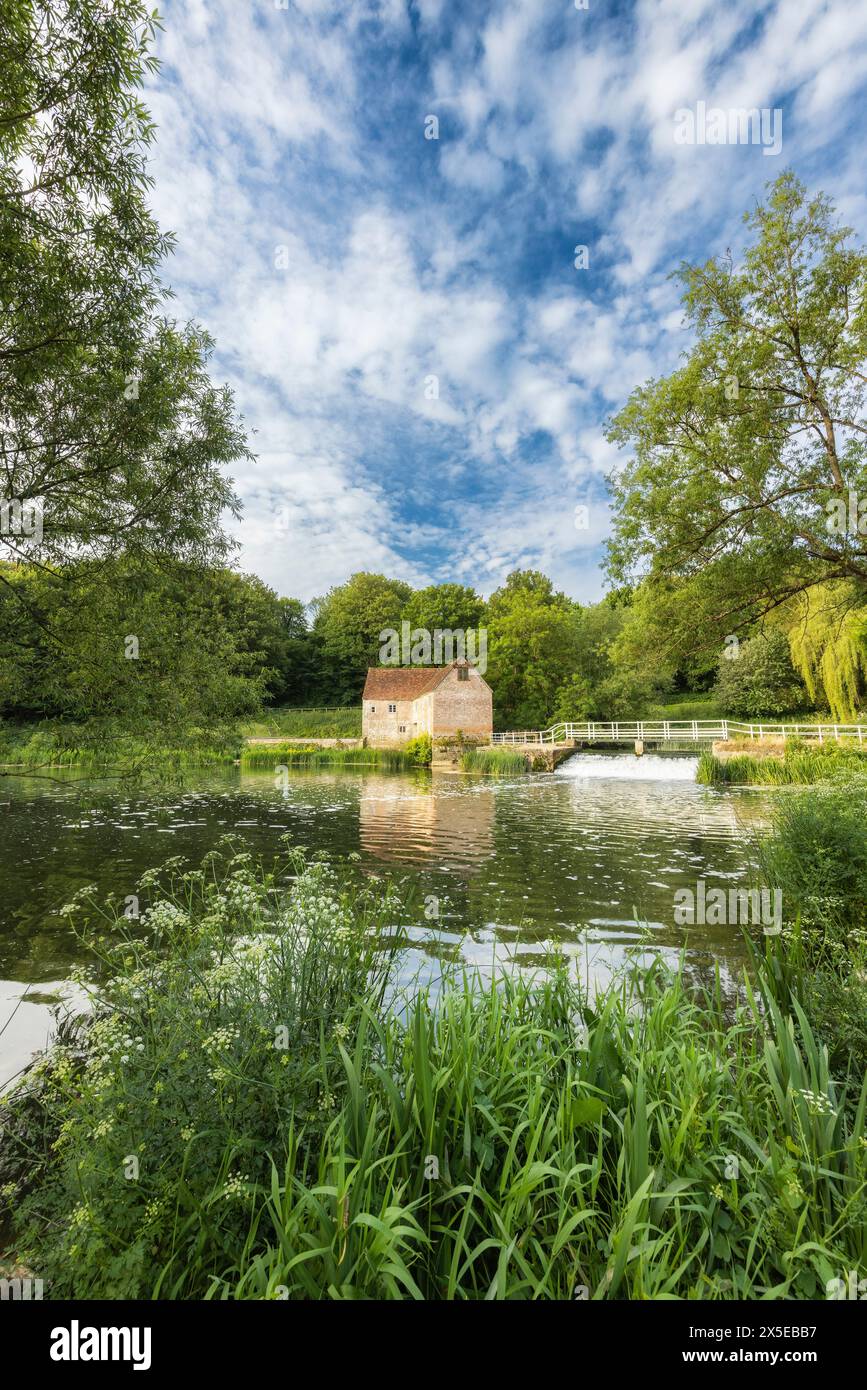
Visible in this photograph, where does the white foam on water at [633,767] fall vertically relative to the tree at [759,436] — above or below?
below

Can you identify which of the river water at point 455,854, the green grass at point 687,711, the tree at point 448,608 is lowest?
the river water at point 455,854

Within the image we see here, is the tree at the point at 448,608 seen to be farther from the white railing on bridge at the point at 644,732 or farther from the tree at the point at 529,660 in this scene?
the white railing on bridge at the point at 644,732

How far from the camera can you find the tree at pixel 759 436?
11.2m

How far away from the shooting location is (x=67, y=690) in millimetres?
7008

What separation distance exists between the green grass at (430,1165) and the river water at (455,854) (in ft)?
4.01

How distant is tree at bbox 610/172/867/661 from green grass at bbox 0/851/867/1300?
11.0 m

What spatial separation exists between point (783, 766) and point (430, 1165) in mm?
21475

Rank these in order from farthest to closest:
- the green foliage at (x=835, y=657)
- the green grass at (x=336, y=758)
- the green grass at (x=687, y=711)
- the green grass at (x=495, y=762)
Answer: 1. the green grass at (x=687, y=711)
2. the green grass at (x=336, y=758)
3. the green grass at (x=495, y=762)
4. the green foliage at (x=835, y=657)

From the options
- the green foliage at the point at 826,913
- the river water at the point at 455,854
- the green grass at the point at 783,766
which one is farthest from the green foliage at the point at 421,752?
the green foliage at the point at 826,913

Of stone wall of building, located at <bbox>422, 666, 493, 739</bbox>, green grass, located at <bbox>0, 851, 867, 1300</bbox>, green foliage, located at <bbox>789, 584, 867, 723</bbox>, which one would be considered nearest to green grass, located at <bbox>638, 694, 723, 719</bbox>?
stone wall of building, located at <bbox>422, 666, 493, 739</bbox>

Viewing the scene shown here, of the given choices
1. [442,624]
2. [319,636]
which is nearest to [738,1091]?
[442,624]

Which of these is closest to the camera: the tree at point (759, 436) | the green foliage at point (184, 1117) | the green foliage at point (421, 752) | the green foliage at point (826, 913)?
the green foliage at point (184, 1117)

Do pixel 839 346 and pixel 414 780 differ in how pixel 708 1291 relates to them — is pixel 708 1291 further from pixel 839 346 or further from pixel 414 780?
pixel 414 780

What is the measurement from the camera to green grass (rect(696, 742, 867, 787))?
17.0 meters
